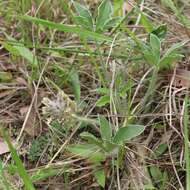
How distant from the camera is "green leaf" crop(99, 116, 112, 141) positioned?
134cm

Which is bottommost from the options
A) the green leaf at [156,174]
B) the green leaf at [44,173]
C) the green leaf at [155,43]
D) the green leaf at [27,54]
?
the green leaf at [156,174]

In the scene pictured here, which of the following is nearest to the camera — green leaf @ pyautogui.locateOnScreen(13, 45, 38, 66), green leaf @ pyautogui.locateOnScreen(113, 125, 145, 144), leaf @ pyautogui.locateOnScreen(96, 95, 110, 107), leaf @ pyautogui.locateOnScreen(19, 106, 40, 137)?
green leaf @ pyautogui.locateOnScreen(113, 125, 145, 144)

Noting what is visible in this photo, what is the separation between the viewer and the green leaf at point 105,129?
52.8 inches

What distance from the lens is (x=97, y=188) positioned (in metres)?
1.38

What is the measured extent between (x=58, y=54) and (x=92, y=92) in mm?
237

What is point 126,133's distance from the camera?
1334 millimetres

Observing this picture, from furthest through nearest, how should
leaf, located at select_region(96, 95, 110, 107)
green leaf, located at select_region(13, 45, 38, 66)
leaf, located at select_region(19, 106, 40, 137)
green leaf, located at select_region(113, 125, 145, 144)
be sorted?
green leaf, located at select_region(13, 45, 38, 66) → leaf, located at select_region(19, 106, 40, 137) → leaf, located at select_region(96, 95, 110, 107) → green leaf, located at select_region(113, 125, 145, 144)

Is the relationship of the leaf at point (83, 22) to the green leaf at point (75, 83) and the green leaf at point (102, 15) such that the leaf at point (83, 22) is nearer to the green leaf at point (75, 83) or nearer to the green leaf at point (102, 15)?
the green leaf at point (102, 15)

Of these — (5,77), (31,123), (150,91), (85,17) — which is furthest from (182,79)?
(5,77)

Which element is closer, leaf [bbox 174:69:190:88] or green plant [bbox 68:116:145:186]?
green plant [bbox 68:116:145:186]

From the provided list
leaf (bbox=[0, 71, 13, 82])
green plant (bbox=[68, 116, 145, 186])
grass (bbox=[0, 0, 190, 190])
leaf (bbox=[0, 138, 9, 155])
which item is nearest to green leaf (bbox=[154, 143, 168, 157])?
grass (bbox=[0, 0, 190, 190])

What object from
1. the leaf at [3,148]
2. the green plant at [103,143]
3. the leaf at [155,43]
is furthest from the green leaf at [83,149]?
the leaf at [155,43]

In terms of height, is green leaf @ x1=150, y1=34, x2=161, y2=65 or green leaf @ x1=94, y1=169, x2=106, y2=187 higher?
green leaf @ x1=150, y1=34, x2=161, y2=65

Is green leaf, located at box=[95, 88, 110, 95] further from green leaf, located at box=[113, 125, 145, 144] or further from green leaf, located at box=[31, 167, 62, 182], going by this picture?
green leaf, located at box=[31, 167, 62, 182]
